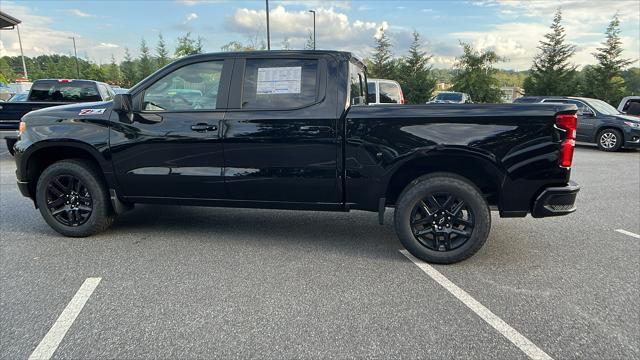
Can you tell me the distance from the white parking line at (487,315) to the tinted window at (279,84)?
6.12ft

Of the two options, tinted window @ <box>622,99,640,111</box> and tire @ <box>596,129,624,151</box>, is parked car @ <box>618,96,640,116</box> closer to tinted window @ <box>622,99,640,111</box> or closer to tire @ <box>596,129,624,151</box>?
tinted window @ <box>622,99,640,111</box>

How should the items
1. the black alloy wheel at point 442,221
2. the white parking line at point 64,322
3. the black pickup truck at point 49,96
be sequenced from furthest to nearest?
1. the black pickup truck at point 49,96
2. the black alloy wheel at point 442,221
3. the white parking line at point 64,322

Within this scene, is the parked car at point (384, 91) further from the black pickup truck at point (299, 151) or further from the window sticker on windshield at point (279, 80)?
the window sticker on windshield at point (279, 80)

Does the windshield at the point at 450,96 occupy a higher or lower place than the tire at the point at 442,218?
higher

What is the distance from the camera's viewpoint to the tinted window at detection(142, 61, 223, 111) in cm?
407

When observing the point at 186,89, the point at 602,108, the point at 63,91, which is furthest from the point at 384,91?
the point at 186,89

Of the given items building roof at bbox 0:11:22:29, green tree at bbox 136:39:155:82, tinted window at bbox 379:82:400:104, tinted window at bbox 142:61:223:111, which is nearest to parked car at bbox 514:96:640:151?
tinted window at bbox 379:82:400:104

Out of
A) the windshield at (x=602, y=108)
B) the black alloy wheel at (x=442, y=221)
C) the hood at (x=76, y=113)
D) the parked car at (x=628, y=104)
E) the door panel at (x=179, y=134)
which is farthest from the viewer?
the parked car at (x=628, y=104)

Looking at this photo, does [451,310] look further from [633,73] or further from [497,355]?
[633,73]

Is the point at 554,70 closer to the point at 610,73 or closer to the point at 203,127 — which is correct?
the point at 610,73

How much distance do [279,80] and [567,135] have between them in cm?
254

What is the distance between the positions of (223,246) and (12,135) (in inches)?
298

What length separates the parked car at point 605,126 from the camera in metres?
12.2

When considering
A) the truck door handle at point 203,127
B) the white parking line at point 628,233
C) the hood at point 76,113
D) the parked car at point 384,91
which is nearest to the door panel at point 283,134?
the truck door handle at point 203,127
